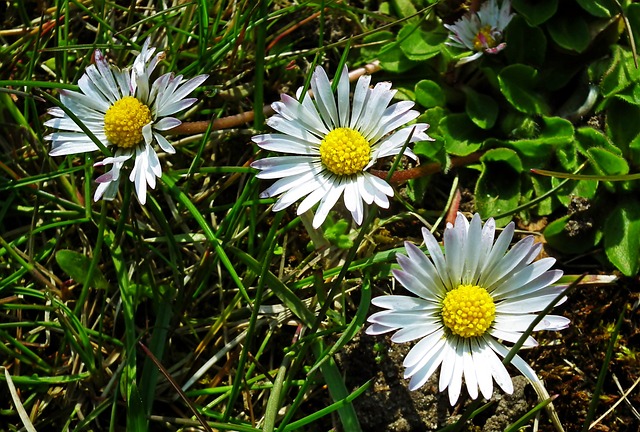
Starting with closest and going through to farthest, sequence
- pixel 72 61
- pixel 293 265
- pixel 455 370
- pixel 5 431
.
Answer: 1. pixel 455 370
2. pixel 5 431
3. pixel 293 265
4. pixel 72 61

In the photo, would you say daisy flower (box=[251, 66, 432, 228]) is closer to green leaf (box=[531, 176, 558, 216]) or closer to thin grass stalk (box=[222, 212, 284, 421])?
thin grass stalk (box=[222, 212, 284, 421])

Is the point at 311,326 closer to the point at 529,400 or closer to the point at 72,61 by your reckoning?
the point at 529,400

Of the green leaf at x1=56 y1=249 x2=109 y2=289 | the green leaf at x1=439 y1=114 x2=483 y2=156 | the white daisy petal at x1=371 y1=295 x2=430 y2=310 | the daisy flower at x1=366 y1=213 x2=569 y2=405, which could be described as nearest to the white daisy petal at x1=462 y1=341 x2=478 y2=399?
the daisy flower at x1=366 y1=213 x2=569 y2=405

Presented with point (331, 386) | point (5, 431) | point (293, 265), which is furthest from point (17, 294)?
point (331, 386)

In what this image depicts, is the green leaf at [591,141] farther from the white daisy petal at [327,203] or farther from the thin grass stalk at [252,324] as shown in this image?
the thin grass stalk at [252,324]

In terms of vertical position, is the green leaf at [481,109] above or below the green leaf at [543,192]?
above

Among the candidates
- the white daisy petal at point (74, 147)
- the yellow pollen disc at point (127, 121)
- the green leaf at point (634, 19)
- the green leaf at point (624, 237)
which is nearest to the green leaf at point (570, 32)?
the green leaf at point (634, 19)
